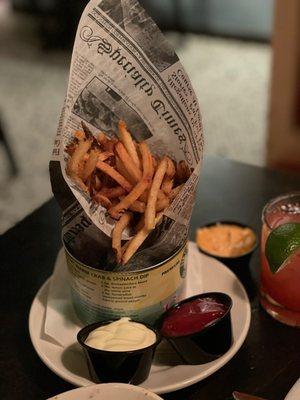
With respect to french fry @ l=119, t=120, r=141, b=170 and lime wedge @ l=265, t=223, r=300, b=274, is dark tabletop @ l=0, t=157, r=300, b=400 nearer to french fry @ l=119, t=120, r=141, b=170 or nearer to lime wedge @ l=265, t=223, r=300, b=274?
lime wedge @ l=265, t=223, r=300, b=274

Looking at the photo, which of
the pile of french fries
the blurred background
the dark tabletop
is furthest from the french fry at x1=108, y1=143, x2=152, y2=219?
the blurred background

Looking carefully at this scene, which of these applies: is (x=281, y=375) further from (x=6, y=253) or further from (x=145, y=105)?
(x=6, y=253)

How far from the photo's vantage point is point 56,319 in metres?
1.09

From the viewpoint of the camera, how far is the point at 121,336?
3.17 ft

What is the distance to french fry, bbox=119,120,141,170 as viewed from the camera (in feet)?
3.38

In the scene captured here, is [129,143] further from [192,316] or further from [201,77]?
[201,77]

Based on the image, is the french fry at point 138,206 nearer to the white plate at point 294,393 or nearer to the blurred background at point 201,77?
the white plate at point 294,393

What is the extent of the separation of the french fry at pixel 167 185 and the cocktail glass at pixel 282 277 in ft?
0.64

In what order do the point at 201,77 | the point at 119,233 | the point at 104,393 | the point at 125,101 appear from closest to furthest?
the point at 104,393 → the point at 119,233 → the point at 125,101 → the point at 201,77

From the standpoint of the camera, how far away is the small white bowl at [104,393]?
0.86 m

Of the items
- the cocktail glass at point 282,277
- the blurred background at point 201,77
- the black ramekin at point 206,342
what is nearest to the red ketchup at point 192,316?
the black ramekin at point 206,342

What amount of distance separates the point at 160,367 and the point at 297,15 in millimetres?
1709

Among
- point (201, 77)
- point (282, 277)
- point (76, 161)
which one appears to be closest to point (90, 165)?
point (76, 161)

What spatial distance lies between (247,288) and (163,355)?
0.23m
